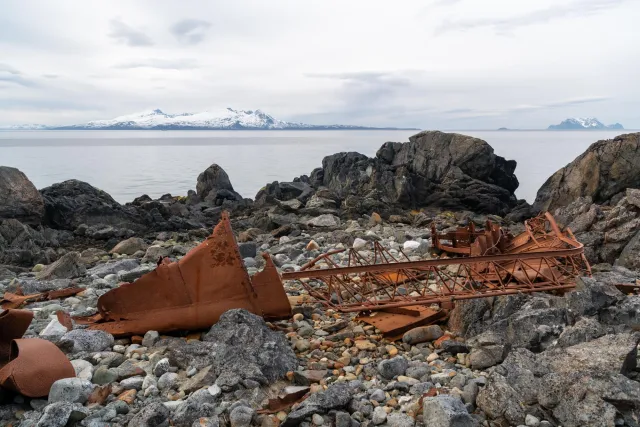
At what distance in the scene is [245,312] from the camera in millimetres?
6539

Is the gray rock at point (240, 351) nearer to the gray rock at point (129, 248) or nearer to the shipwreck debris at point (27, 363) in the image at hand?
the shipwreck debris at point (27, 363)

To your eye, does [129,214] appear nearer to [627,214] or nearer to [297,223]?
[297,223]

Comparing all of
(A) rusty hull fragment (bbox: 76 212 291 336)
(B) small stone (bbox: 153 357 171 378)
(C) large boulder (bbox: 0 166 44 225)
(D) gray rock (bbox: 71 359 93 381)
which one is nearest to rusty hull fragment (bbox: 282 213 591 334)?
(A) rusty hull fragment (bbox: 76 212 291 336)

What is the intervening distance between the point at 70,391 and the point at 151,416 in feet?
3.62

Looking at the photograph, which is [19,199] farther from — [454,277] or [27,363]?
[454,277]

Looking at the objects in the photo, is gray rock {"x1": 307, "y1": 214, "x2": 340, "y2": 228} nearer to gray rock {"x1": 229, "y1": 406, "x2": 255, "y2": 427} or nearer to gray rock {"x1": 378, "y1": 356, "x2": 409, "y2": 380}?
gray rock {"x1": 378, "y1": 356, "x2": 409, "y2": 380}

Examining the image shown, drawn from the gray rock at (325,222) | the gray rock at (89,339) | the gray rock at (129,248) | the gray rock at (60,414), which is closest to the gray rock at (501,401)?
the gray rock at (60,414)

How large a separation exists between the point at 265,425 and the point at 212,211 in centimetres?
1996

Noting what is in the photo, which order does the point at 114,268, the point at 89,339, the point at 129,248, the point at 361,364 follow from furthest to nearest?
1. the point at 129,248
2. the point at 114,268
3. the point at 89,339
4. the point at 361,364

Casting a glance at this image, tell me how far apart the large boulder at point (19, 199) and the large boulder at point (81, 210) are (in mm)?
604

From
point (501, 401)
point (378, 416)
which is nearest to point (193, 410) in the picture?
point (378, 416)

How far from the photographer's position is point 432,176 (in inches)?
1048

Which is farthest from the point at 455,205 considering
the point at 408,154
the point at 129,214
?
the point at 129,214

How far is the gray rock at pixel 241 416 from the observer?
461 centimetres
